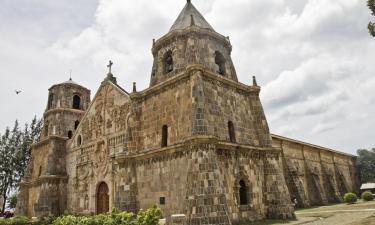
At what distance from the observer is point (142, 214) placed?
11711 millimetres

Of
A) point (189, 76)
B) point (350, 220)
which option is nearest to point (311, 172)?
point (350, 220)

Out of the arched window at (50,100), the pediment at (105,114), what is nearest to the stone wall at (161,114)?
the pediment at (105,114)

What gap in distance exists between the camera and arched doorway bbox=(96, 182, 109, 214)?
66.0 feet

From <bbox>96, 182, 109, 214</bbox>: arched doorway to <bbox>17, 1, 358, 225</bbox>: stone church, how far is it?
0.07m

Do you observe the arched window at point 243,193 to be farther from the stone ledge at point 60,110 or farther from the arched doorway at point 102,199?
the stone ledge at point 60,110

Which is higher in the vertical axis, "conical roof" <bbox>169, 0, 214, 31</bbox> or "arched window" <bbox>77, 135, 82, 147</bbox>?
"conical roof" <bbox>169, 0, 214, 31</bbox>

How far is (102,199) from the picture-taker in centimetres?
2050

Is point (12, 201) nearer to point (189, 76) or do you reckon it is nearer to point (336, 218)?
point (189, 76)

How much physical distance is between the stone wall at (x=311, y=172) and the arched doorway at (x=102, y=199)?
50.9 ft

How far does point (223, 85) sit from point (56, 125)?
1650 cm

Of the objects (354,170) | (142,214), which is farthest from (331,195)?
(142,214)

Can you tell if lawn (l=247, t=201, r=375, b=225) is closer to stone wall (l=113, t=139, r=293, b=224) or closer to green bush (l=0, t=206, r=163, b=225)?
stone wall (l=113, t=139, r=293, b=224)

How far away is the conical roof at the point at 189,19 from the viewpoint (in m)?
18.0

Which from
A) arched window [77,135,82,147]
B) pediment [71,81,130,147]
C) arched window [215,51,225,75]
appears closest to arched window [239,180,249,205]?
arched window [215,51,225,75]
